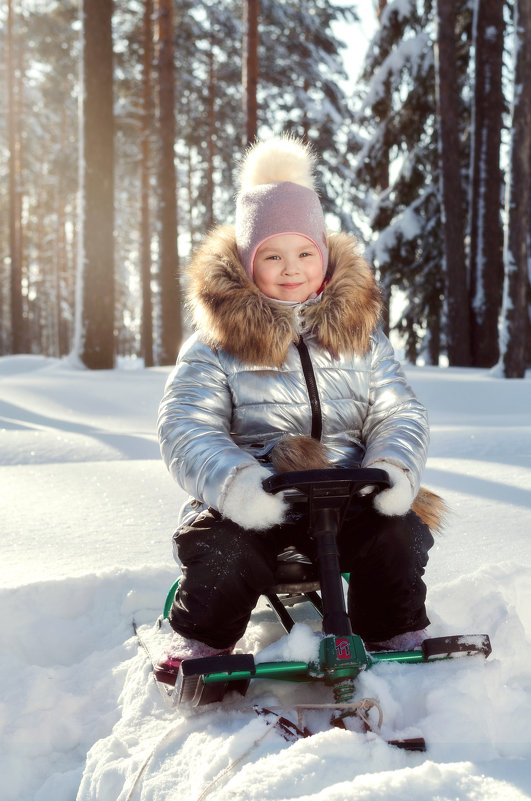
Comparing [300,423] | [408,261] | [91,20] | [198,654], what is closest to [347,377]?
[300,423]

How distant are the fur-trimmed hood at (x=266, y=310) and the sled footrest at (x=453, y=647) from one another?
1.00 m

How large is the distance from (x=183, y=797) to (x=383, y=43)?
45.2ft

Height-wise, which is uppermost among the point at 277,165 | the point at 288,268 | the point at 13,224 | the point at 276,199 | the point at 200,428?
the point at 13,224

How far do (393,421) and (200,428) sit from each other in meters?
0.65

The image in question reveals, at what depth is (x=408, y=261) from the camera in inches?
517

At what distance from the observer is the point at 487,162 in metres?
10.7

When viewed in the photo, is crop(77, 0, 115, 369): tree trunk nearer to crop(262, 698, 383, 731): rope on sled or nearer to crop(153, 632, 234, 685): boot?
crop(153, 632, 234, 685): boot

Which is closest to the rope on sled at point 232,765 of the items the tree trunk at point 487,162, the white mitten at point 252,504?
the white mitten at point 252,504

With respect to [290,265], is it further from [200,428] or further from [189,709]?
[189,709]

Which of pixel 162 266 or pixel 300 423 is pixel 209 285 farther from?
pixel 162 266

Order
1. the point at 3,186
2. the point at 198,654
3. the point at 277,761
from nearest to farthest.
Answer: the point at 277,761 < the point at 198,654 < the point at 3,186

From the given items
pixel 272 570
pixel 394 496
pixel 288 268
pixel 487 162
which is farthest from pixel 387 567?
pixel 487 162

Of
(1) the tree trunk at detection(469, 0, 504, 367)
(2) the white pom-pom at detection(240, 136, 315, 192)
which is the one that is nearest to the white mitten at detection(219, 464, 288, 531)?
(2) the white pom-pom at detection(240, 136, 315, 192)

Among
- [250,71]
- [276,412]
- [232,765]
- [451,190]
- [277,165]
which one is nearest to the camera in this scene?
[232,765]
